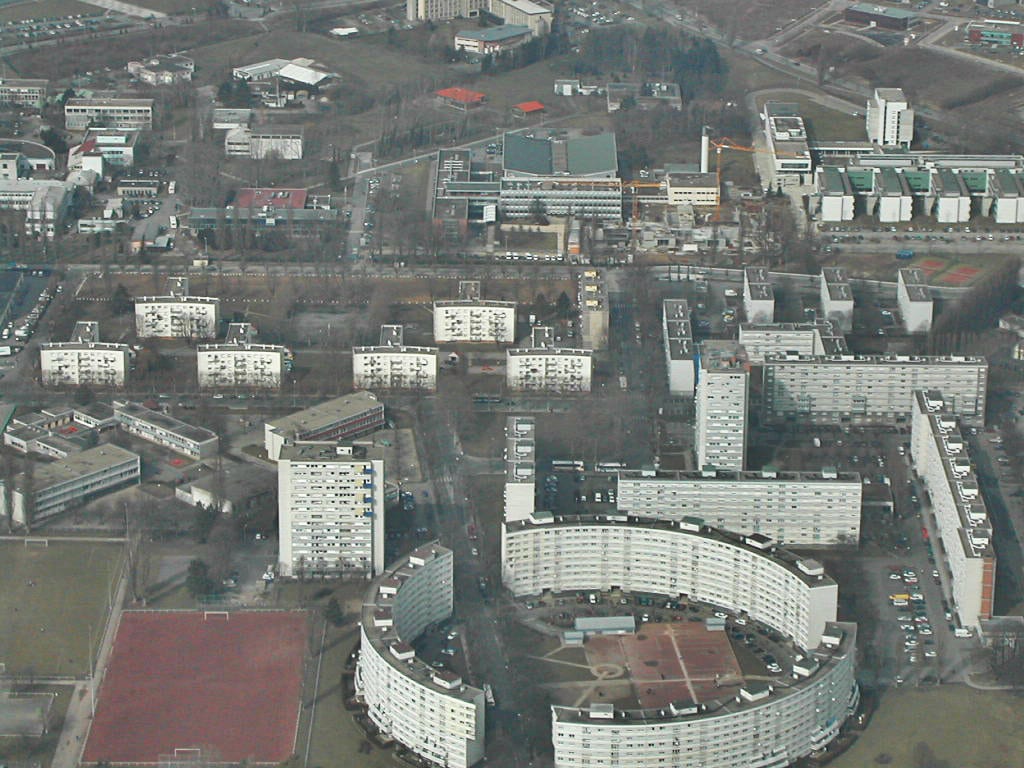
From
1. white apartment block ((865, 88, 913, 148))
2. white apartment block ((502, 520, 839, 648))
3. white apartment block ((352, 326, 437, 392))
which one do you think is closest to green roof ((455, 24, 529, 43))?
white apartment block ((865, 88, 913, 148))

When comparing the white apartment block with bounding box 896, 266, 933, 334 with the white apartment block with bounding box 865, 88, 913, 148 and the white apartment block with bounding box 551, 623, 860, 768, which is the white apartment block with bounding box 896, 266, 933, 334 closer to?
the white apartment block with bounding box 865, 88, 913, 148

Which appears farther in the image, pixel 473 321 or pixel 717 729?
A: pixel 473 321

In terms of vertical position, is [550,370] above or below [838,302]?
below

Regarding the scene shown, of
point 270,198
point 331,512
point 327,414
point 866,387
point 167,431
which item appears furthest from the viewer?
point 270,198

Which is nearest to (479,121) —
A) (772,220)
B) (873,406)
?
(772,220)

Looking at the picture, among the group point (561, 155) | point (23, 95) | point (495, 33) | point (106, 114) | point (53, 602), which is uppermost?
point (495, 33)

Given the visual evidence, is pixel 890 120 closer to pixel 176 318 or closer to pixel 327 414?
pixel 176 318

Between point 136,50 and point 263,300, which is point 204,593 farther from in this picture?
point 136,50

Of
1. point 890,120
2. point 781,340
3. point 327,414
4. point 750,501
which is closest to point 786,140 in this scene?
point 890,120
